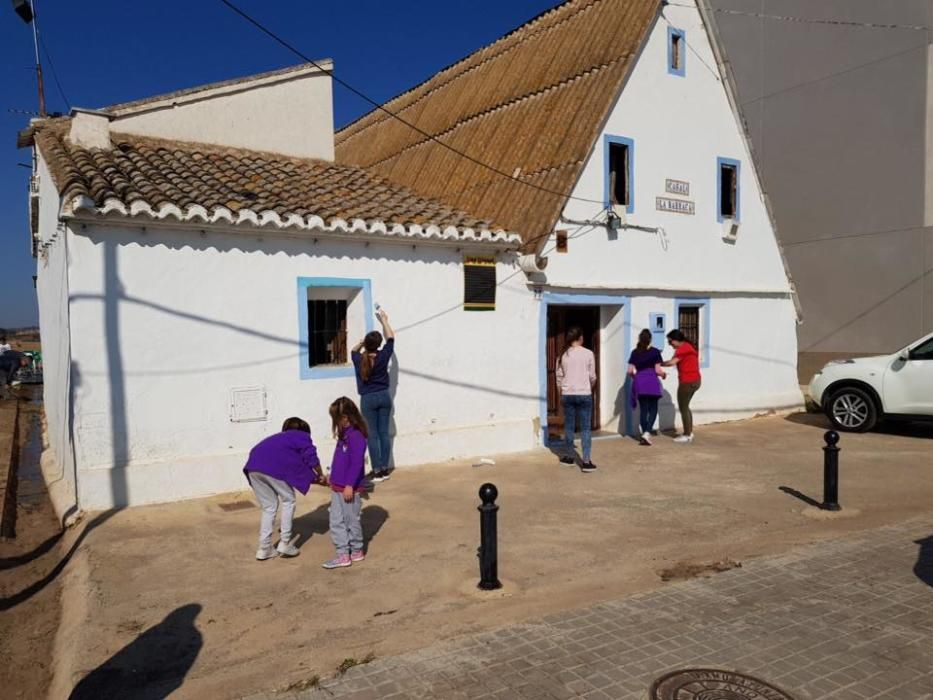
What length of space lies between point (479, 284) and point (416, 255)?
1.06 metres

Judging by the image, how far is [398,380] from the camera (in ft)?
29.5

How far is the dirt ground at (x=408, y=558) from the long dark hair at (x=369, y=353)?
134 centimetres

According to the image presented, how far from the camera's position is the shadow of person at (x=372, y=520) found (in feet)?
20.9

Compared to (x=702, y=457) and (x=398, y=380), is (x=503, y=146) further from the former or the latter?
(x=702, y=457)

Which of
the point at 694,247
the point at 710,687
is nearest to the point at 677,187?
the point at 694,247

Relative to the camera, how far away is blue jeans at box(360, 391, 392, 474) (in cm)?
803

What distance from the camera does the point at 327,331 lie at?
8.81 metres

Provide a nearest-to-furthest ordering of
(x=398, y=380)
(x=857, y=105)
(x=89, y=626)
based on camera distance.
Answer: (x=89, y=626)
(x=398, y=380)
(x=857, y=105)

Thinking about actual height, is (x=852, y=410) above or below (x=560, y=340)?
below

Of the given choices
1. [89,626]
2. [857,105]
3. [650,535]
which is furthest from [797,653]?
[857,105]

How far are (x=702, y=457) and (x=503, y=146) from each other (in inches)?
244

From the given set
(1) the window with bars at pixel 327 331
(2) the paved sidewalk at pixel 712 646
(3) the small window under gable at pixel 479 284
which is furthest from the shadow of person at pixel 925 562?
(1) the window with bars at pixel 327 331

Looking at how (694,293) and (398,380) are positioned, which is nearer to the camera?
(398,380)

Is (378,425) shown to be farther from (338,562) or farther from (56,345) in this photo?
(56,345)
